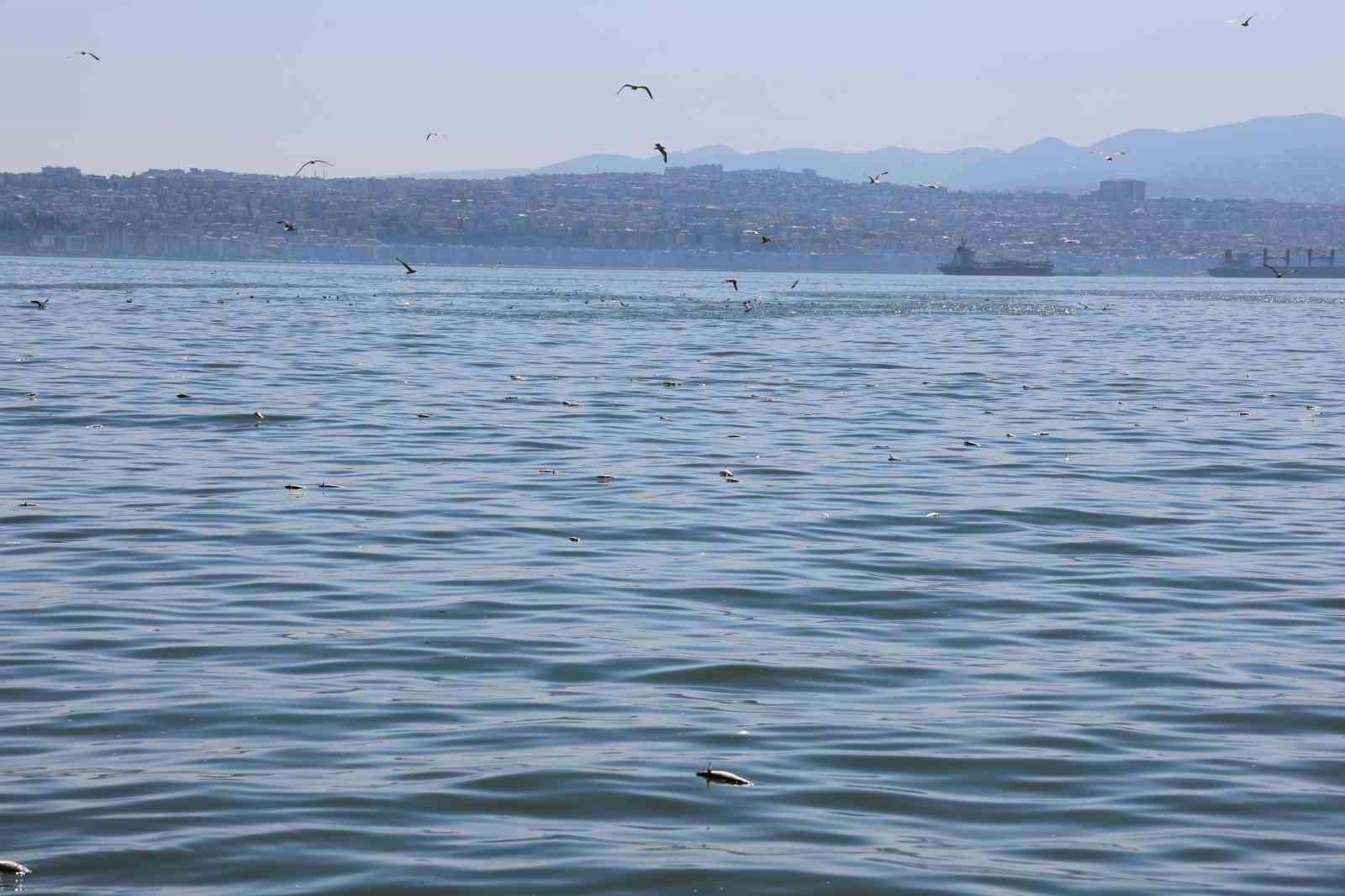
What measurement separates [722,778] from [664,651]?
345cm

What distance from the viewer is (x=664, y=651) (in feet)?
43.7

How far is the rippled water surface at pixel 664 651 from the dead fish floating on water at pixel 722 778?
91 mm

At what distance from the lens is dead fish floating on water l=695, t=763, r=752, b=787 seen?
984 cm

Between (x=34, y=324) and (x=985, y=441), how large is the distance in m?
43.0

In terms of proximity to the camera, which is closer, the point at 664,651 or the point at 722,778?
the point at 722,778

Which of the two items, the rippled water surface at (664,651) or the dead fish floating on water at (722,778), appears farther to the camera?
the dead fish floating on water at (722,778)

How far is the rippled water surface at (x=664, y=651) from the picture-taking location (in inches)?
348

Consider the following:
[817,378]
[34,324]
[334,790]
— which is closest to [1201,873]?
[334,790]

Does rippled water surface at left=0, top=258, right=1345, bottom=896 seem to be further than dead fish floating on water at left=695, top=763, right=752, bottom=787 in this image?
No

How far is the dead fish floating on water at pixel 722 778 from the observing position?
984cm

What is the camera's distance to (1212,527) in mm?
20297

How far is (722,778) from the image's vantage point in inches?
389

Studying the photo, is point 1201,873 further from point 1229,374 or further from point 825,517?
point 1229,374

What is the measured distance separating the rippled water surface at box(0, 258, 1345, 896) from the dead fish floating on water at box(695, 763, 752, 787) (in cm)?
9
